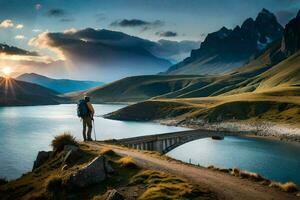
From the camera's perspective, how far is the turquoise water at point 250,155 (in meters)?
84.9

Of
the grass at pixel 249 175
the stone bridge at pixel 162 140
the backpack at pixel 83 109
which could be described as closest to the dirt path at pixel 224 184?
the grass at pixel 249 175

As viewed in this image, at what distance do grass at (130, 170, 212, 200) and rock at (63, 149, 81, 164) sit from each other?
7790 mm

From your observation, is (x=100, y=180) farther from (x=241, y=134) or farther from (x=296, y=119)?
(x=296, y=119)

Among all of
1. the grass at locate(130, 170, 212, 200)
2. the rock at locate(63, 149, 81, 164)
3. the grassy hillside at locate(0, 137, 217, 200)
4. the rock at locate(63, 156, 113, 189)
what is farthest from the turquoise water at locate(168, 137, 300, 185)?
the rock at locate(63, 156, 113, 189)

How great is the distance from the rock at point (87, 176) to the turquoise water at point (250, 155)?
57.6 meters

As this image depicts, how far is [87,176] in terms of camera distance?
76.5 ft

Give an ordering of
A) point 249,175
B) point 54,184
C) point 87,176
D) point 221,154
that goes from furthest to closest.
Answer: point 221,154, point 249,175, point 54,184, point 87,176

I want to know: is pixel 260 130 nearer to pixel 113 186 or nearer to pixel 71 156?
pixel 71 156

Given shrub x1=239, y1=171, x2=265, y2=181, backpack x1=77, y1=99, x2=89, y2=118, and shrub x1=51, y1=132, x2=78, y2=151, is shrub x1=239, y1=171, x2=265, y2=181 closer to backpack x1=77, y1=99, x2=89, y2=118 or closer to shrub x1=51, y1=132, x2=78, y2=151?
shrub x1=51, y1=132, x2=78, y2=151

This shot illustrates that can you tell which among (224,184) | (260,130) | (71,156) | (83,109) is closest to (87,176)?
(71,156)

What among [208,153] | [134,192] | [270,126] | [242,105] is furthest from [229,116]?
[134,192]

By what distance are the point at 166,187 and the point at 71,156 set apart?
1152 cm

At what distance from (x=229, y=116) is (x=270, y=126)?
2743 centimetres

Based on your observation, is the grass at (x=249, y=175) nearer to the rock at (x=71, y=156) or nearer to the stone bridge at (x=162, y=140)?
the rock at (x=71, y=156)
